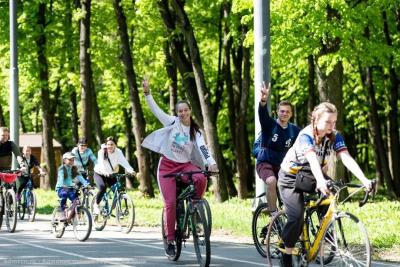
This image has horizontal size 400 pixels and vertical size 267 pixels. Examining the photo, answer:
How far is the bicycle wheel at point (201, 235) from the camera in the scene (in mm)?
10664

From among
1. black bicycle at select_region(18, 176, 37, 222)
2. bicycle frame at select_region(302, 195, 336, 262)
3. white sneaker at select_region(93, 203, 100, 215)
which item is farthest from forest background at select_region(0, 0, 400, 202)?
bicycle frame at select_region(302, 195, 336, 262)

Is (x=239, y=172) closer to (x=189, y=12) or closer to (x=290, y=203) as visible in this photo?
(x=189, y=12)

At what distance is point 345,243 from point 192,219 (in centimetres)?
301

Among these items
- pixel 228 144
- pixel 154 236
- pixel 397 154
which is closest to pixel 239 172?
pixel 397 154

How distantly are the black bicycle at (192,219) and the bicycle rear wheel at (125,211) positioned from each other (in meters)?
5.12

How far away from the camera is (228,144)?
48.5m

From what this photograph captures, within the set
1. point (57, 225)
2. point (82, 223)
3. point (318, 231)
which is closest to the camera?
point (318, 231)

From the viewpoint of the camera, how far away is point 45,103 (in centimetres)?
3819

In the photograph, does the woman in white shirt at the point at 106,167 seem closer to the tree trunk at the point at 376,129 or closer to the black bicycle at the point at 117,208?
the black bicycle at the point at 117,208

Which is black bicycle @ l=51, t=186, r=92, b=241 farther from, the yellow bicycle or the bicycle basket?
the yellow bicycle

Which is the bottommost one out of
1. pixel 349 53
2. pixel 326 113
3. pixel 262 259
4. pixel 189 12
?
pixel 262 259

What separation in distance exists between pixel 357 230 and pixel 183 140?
Result: 12.4ft

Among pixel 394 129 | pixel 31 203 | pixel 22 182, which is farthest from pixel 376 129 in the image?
pixel 31 203

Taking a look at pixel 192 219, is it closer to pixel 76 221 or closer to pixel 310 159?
pixel 310 159
